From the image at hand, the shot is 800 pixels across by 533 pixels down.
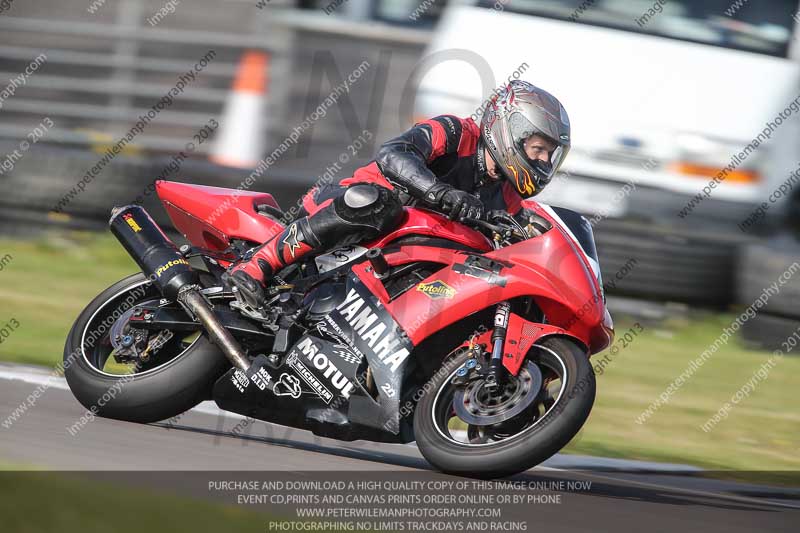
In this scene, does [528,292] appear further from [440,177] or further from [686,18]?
[686,18]

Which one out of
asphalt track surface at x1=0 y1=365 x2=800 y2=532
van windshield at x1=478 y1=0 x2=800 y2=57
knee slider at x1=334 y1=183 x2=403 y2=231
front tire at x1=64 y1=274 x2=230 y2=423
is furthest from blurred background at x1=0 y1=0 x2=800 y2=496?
knee slider at x1=334 y1=183 x2=403 y2=231

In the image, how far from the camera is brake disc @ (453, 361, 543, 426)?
15.7 feet

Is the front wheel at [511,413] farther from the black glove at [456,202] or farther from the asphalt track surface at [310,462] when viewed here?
the black glove at [456,202]

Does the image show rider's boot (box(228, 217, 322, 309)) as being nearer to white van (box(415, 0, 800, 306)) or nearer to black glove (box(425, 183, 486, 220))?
black glove (box(425, 183, 486, 220))

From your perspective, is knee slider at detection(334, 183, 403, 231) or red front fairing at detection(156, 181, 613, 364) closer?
red front fairing at detection(156, 181, 613, 364)

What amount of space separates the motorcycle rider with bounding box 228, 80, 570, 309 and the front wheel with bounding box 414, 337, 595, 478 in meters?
0.64

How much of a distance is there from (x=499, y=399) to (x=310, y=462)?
856 millimetres

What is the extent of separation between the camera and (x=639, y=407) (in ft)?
25.3

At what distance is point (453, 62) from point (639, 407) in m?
4.18

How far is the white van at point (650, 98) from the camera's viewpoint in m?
10.5

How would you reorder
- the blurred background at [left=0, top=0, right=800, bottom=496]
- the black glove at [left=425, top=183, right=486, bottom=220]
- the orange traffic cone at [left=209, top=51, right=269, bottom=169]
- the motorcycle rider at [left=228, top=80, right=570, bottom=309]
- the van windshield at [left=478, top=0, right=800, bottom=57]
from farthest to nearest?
the orange traffic cone at [left=209, top=51, right=269, bottom=169] < the van windshield at [left=478, top=0, right=800, bottom=57] < the blurred background at [left=0, top=0, right=800, bottom=496] < the motorcycle rider at [left=228, top=80, right=570, bottom=309] < the black glove at [left=425, top=183, right=486, bottom=220]

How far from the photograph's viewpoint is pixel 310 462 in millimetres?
5180

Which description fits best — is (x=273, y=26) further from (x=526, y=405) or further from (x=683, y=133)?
(x=526, y=405)

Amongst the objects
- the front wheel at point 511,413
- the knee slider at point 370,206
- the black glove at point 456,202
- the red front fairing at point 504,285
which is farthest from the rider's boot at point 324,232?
the front wheel at point 511,413
